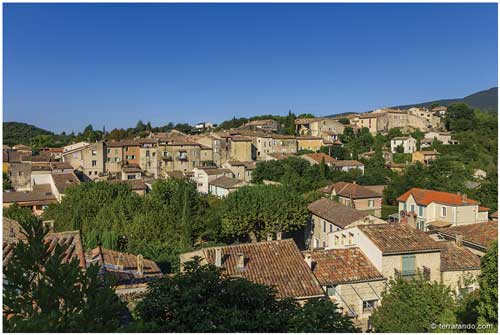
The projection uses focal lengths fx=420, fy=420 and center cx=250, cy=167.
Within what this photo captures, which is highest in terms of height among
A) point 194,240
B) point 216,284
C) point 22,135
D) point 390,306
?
point 22,135

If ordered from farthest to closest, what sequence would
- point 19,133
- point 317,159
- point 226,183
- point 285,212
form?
point 19,133 < point 317,159 < point 226,183 < point 285,212

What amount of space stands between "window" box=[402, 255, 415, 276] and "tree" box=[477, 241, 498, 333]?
4687 millimetres

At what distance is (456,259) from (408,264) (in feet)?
7.33

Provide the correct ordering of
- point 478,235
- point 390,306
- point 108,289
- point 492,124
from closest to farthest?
point 108,289 → point 390,306 → point 478,235 → point 492,124

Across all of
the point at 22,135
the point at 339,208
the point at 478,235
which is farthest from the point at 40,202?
the point at 22,135

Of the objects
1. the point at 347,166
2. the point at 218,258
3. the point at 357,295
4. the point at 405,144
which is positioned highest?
the point at 405,144

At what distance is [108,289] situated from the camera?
523cm

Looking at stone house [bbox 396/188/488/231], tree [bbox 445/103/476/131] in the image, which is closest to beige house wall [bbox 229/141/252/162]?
stone house [bbox 396/188/488/231]

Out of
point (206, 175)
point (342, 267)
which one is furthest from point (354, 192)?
point (342, 267)

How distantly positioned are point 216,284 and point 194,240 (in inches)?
683

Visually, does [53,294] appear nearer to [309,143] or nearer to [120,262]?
[120,262]

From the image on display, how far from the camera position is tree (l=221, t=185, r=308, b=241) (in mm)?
23688

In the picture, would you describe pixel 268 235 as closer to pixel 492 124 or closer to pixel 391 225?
pixel 391 225

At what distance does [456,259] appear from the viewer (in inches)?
588
